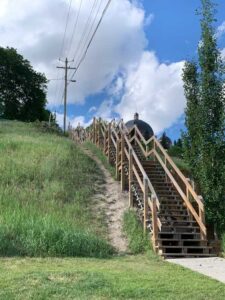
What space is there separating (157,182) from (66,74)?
123 ft

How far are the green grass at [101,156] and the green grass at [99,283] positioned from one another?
1128 centimetres

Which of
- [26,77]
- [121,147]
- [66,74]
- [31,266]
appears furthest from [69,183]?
[26,77]

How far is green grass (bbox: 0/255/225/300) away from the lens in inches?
313

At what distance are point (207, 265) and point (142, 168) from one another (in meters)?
5.68

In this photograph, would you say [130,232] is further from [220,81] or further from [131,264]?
[220,81]

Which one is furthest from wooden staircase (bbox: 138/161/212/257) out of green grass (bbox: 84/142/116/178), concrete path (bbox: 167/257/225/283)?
green grass (bbox: 84/142/116/178)

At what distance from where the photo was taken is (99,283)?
8.53 meters

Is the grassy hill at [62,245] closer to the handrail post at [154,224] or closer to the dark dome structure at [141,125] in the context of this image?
the handrail post at [154,224]

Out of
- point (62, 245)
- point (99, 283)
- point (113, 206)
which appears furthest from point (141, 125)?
point (99, 283)

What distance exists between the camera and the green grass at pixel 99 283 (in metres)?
7.95

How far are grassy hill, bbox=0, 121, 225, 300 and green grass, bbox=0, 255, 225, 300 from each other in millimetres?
14

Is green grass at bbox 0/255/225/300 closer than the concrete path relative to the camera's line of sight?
Yes

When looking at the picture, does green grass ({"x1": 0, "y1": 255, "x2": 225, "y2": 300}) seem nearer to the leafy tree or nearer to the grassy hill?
the grassy hill

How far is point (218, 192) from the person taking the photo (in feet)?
50.5
